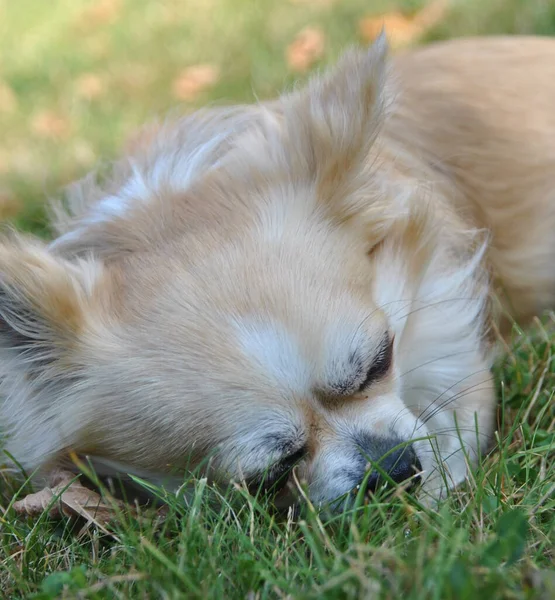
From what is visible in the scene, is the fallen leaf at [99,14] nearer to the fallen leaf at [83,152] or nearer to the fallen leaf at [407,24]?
the fallen leaf at [83,152]

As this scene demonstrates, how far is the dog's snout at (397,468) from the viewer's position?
212cm

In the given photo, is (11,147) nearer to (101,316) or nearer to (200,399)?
(101,316)

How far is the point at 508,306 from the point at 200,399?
1.58 meters

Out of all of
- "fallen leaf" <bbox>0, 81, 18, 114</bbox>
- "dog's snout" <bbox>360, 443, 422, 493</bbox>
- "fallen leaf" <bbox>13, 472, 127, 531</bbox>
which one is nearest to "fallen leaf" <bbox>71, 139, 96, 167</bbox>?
"fallen leaf" <bbox>0, 81, 18, 114</bbox>

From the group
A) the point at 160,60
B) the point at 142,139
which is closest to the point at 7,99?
the point at 160,60

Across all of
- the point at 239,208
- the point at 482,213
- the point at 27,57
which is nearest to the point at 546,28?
the point at 482,213

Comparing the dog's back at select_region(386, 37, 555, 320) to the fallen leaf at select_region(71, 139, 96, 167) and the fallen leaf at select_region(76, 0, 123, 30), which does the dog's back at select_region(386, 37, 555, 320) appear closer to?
the fallen leaf at select_region(71, 139, 96, 167)

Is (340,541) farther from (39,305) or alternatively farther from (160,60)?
(160,60)

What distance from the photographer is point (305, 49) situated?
535 centimetres

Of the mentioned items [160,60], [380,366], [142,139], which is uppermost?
[142,139]

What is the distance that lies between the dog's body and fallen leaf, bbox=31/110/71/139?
2618 millimetres

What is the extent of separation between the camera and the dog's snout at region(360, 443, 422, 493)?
2119mm

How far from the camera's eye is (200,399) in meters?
2.15

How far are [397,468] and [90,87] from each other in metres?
4.67
